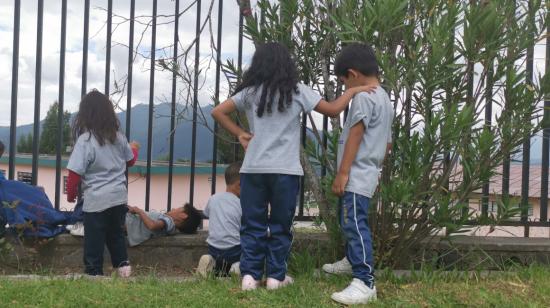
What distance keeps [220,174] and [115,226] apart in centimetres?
124

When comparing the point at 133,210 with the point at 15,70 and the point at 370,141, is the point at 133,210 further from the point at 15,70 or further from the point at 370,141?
the point at 370,141

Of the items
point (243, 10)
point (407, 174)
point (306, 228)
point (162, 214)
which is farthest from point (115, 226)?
point (407, 174)

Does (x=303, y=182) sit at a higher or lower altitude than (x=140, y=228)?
higher

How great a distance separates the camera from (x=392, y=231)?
4.11m

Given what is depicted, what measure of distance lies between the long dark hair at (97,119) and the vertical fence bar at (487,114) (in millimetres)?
2632

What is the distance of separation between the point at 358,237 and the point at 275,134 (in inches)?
29.2

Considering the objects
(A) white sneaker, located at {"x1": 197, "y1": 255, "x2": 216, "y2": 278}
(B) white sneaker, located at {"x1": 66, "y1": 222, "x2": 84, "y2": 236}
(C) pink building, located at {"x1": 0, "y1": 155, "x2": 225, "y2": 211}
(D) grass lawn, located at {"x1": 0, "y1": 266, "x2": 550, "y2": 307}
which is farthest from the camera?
(C) pink building, located at {"x1": 0, "y1": 155, "x2": 225, "y2": 211}

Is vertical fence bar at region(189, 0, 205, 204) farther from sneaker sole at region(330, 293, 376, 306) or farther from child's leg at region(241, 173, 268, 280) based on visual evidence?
sneaker sole at region(330, 293, 376, 306)

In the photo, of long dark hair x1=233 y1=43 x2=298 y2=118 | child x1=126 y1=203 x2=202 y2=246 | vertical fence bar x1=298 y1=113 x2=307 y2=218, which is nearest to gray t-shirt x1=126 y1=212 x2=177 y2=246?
child x1=126 y1=203 x2=202 y2=246

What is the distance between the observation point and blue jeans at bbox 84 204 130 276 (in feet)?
14.6

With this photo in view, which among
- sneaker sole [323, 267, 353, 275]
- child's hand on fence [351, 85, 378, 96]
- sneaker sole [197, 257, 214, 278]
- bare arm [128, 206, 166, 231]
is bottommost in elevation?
sneaker sole [197, 257, 214, 278]

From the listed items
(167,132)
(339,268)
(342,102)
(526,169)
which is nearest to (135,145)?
(167,132)

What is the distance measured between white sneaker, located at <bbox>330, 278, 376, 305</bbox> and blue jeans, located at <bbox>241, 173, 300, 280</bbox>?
1.40ft

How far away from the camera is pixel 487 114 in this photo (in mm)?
4523
